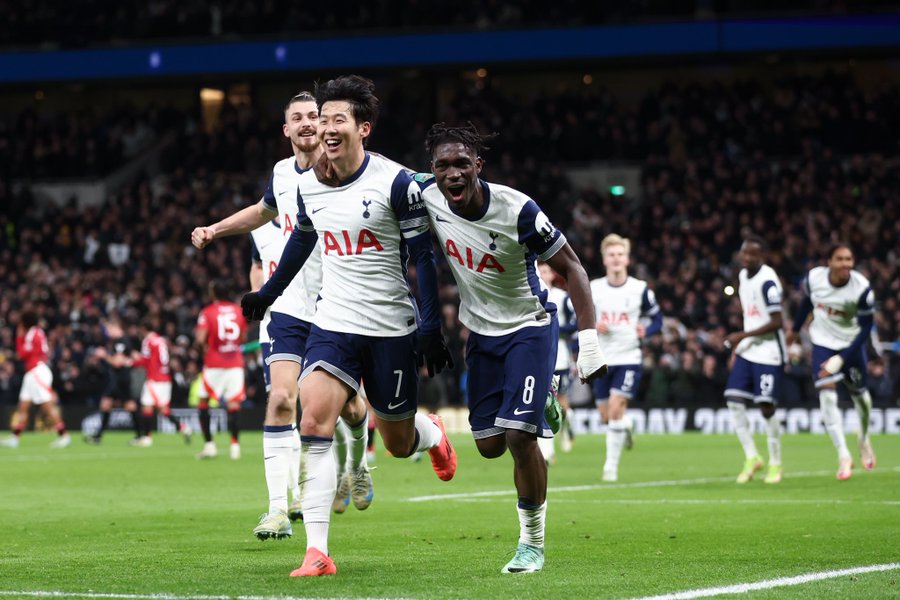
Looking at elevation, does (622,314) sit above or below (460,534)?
above

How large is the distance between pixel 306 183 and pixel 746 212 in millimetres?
24745

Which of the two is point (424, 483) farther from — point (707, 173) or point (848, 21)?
point (848, 21)

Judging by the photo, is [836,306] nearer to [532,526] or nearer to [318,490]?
[532,526]

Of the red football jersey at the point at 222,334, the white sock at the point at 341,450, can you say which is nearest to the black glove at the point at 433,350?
the white sock at the point at 341,450

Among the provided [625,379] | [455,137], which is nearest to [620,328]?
[625,379]

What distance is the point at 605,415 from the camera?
55.5ft

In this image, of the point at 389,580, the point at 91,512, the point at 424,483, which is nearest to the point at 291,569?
the point at 389,580

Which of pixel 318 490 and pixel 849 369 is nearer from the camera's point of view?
pixel 318 490

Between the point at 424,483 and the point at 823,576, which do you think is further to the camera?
the point at 424,483

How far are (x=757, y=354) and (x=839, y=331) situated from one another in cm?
120

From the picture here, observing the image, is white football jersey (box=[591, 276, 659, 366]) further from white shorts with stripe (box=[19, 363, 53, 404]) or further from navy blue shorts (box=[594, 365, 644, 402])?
white shorts with stripe (box=[19, 363, 53, 404])

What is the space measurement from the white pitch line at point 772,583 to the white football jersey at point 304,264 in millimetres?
3882

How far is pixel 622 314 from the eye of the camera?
664 inches

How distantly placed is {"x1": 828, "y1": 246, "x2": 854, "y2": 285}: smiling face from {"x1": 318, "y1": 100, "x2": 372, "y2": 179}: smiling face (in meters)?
9.09
